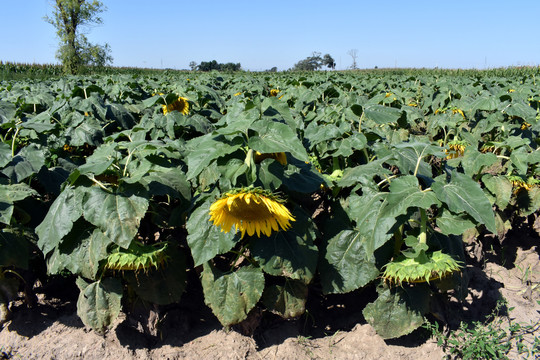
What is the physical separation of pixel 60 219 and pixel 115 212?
0.35 m

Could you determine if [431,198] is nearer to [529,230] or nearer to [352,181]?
[352,181]

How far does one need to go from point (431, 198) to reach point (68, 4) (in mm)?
53526

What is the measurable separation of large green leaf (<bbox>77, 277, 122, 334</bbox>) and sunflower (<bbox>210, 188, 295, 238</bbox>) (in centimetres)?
70

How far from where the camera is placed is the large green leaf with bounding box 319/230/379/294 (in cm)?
227

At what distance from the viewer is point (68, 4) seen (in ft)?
153

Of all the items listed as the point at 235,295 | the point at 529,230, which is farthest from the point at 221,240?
the point at 529,230

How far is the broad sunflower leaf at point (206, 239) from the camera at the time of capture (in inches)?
83.2

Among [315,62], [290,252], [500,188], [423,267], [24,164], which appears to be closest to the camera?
[423,267]

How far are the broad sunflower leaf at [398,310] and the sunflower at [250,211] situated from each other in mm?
721

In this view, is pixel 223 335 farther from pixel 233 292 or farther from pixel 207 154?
pixel 207 154

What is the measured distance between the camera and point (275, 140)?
195cm

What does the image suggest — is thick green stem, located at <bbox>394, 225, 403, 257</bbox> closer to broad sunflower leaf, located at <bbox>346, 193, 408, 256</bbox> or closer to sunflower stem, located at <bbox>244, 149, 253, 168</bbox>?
broad sunflower leaf, located at <bbox>346, 193, 408, 256</bbox>

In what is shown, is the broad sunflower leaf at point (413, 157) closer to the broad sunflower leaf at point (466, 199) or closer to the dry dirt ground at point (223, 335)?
the broad sunflower leaf at point (466, 199)

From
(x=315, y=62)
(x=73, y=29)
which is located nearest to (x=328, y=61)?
(x=315, y=62)
